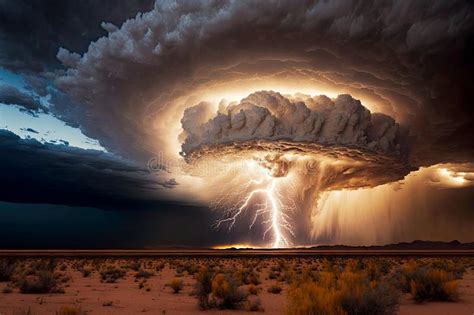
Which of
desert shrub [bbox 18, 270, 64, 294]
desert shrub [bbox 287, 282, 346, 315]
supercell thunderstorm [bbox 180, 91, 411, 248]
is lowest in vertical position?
desert shrub [bbox 18, 270, 64, 294]

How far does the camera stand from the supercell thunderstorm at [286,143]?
1893 inches

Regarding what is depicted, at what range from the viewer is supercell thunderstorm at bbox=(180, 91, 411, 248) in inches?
1893

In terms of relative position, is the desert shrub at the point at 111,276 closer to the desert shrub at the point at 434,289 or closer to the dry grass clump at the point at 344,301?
the dry grass clump at the point at 344,301

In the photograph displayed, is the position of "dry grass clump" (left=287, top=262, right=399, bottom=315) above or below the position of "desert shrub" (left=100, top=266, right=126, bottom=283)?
above

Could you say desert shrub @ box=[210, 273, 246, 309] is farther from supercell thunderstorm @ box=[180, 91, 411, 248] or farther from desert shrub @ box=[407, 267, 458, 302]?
supercell thunderstorm @ box=[180, 91, 411, 248]

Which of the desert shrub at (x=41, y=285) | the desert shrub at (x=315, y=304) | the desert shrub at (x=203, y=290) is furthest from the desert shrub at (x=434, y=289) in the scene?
the desert shrub at (x=41, y=285)

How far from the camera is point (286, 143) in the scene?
50562 mm

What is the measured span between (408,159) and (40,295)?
57.9m

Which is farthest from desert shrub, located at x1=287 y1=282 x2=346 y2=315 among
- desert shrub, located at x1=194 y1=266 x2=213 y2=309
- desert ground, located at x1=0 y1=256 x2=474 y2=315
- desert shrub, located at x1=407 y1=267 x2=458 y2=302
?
desert shrub, located at x1=407 y1=267 x2=458 y2=302

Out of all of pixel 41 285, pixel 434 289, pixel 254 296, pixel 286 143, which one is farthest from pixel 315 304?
pixel 286 143

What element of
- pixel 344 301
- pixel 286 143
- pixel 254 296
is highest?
pixel 286 143

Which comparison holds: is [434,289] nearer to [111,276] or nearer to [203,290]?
[203,290]

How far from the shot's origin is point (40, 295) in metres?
12.9

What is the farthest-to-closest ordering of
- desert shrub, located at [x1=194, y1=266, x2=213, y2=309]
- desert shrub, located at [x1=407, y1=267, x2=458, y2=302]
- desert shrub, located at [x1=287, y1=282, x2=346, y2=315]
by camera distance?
desert shrub, located at [x1=407, y1=267, x2=458, y2=302] < desert shrub, located at [x1=194, y1=266, x2=213, y2=309] < desert shrub, located at [x1=287, y1=282, x2=346, y2=315]
